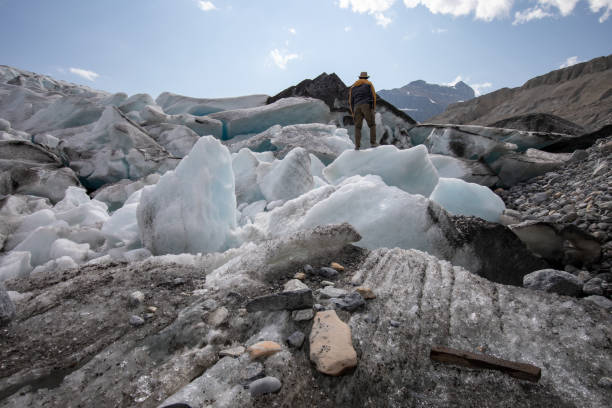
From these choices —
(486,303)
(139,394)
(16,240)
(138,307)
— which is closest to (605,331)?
(486,303)

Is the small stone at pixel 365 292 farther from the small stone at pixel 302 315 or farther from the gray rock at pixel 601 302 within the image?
the gray rock at pixel 601 302

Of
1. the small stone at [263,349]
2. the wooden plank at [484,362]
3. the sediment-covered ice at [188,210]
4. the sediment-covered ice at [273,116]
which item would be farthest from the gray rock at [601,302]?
the sediment-covered ice at [273,116]

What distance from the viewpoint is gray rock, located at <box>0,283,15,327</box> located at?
1479mm

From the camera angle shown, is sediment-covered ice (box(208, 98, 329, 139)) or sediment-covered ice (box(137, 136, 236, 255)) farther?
sediment-covered ice (box(208, 98, 329, 139))

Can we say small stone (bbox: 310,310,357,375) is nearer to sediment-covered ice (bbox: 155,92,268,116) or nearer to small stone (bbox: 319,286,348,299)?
small stone (bbox: 319,286,348,299)

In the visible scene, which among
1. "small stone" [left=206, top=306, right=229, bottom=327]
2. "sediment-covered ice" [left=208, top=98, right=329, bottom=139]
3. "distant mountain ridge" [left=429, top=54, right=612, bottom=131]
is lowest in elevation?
"small stone" [left=206, top=306, right=229, bottom=327]

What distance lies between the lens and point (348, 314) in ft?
4.60

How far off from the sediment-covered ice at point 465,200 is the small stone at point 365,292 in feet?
7.72

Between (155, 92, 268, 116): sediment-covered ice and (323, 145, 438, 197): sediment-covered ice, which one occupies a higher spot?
(155, 92, 268, 116): sediment-covered ice

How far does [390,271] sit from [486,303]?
501mm

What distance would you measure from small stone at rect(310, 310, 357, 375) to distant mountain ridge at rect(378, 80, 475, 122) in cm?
8053

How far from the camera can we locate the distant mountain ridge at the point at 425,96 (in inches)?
3260

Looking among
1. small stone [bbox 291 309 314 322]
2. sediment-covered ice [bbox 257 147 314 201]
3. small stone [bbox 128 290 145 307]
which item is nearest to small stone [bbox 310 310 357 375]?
small stone [bbox 291 309 314 322]

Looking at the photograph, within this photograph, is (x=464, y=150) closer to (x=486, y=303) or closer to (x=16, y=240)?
(x=486, y=303)
